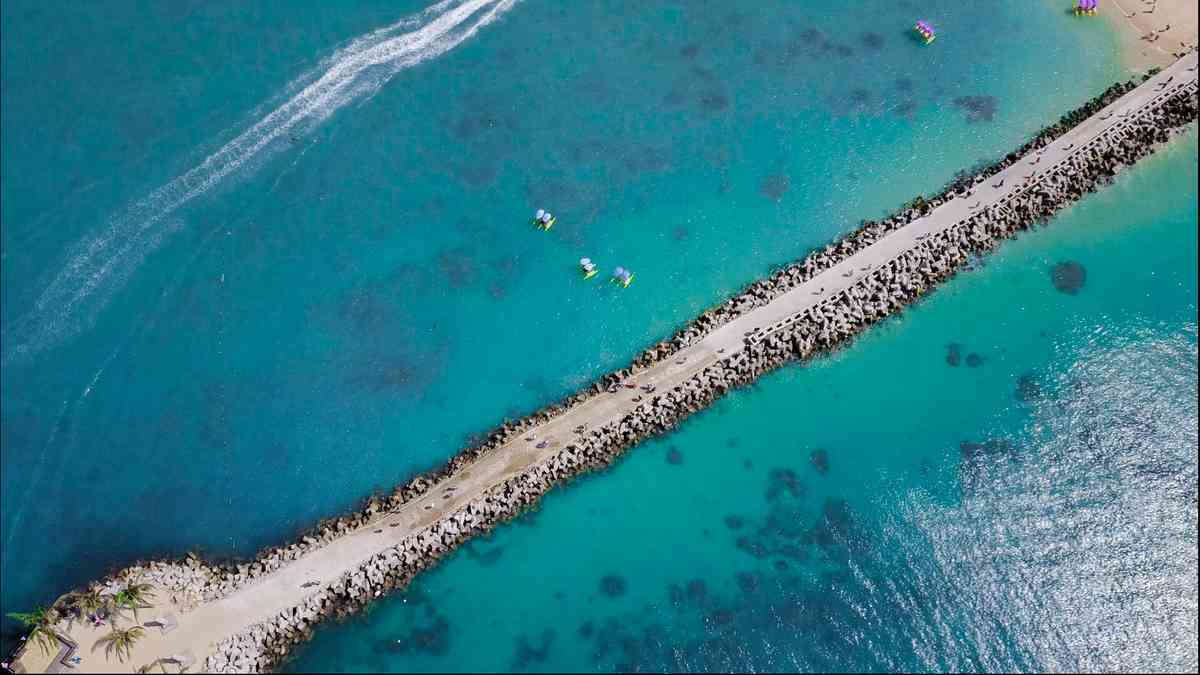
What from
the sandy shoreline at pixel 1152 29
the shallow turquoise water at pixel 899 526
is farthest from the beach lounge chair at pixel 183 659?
the sandy shoreline at pixel 1152 29

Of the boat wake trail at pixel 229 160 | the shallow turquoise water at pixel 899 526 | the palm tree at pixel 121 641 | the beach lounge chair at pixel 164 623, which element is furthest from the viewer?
the boat wake trail at pixel 229 160

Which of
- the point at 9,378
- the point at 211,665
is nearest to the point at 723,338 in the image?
the point at 211,665

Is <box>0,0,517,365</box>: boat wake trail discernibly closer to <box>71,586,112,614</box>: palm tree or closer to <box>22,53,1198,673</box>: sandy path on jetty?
<box>71,586,112,614</box>: palm tree

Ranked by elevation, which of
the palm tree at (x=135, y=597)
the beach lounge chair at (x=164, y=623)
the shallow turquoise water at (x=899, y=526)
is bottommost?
the shallow turquoise water at (x=899, y=526)

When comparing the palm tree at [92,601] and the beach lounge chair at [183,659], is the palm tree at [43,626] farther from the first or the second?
the beach lounge chair at [183,659]

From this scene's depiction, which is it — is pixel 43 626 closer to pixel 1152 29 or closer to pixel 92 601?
pixel 92 601

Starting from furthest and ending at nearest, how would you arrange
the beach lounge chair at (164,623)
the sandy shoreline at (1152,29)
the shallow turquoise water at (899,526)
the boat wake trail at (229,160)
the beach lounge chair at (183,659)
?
the sandy shoreline at (1152,29)
the boat wake trail at (229,160)
the shallow turquoise water at (899,526)
the beach lounge chair at (164,623)
the beach lounge chair at (183,659)
